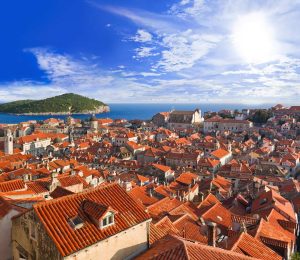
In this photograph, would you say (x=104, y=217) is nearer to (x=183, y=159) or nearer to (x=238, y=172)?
(x=238, y=172)

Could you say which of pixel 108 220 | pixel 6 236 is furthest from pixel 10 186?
pixel 108 220

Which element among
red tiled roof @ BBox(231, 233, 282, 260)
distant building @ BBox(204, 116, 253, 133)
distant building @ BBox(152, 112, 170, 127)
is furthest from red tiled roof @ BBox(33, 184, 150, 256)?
distant building @ BBox(152, 112, 170, 127)

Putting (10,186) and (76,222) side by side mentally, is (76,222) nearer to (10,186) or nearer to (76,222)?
(76,222)

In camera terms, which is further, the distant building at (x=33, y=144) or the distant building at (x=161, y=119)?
the distant building at (x=161, y=119)

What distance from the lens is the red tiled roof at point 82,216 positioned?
9.05m

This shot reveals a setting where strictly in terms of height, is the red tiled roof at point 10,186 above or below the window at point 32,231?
below

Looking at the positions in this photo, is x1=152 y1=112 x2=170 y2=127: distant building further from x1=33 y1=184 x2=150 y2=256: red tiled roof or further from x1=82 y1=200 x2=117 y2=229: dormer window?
x1=82 y1=200 x2=117 y2=229: dormer window

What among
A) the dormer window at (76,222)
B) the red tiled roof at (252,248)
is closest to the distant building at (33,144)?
the red tiled roof at (252,248)

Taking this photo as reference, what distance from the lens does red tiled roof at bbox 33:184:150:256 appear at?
905 centimetres

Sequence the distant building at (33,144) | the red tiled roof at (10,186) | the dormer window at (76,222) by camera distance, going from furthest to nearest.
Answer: the distant building at (33,144)
the red tiled roof at (10,186)
the dormer window at (76,222)

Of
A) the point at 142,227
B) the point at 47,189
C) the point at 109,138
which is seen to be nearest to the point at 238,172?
the point at 47,189

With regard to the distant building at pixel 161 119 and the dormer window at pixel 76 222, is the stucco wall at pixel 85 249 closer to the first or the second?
the dormer window at pixel 76 222

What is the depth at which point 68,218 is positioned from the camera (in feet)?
31.4

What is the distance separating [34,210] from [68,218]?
1.04 m
